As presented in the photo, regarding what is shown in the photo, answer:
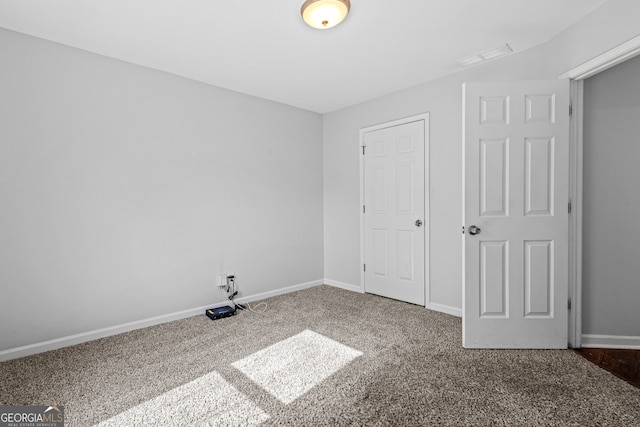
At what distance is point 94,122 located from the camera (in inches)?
105

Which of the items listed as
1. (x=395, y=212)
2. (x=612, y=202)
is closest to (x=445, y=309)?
(x=395, y=212)

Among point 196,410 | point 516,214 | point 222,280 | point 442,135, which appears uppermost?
point 442,135

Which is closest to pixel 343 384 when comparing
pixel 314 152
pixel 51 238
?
pixel 51 238

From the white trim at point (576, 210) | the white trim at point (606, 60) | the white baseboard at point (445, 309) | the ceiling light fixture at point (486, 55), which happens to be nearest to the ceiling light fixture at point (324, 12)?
the ceiling light fixture at point (486, 55)

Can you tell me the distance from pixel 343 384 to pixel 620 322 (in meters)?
2.31

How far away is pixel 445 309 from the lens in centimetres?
327

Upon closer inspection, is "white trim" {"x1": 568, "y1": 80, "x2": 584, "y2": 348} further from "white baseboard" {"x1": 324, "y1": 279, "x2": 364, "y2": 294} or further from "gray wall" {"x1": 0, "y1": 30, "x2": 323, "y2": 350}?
"gray wall" {"x1": 0, "y1": 30, "x2": 323, "y2": 350}

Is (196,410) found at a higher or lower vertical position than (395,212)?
lower

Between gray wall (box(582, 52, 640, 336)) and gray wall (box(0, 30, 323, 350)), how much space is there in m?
3.13

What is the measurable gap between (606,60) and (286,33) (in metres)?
2.28

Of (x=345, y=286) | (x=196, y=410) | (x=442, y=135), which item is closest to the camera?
(x=196, y=410)

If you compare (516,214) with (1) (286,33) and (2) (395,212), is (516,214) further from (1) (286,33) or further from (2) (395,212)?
(1) (286,33)

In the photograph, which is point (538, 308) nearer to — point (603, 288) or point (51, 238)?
point (603, 288)

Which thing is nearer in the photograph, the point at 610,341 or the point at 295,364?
the point at 295,364
